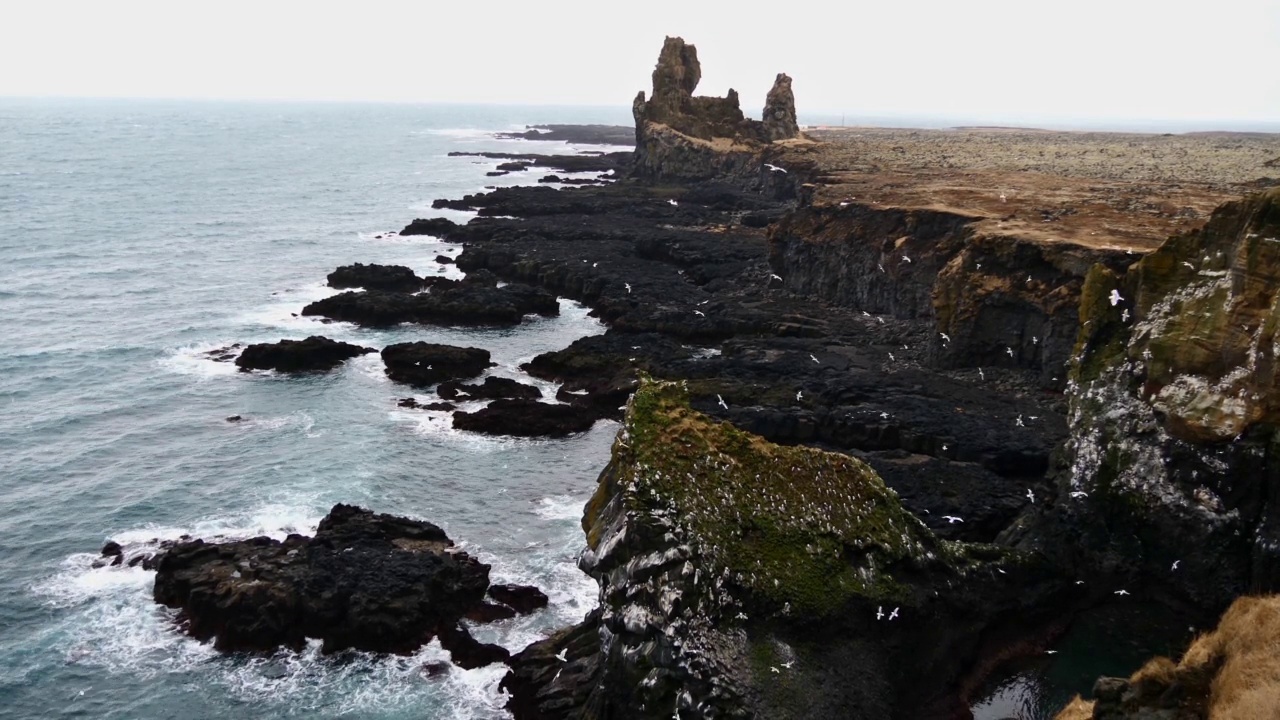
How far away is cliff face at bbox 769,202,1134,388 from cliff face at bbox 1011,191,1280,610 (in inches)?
499

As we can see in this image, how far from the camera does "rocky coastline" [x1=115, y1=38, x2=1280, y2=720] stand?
23.0 m

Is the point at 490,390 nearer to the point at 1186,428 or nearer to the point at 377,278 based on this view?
the point at 377,278

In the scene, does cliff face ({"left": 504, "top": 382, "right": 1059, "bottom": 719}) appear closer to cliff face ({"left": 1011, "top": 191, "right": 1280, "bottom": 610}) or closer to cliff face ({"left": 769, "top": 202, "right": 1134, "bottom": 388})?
cliff face ({"left": 1011, "top": 191, "right": 1280, "bottom": 610})

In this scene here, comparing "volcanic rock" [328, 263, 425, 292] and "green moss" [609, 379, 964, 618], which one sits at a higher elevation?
"green moss" [609, 379, 964, 618]

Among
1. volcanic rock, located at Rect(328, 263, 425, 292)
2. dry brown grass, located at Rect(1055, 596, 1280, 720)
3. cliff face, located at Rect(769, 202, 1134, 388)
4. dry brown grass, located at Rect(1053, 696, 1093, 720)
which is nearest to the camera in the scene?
dry brown grass, located at Rect(1055, 596, 1280, 720)

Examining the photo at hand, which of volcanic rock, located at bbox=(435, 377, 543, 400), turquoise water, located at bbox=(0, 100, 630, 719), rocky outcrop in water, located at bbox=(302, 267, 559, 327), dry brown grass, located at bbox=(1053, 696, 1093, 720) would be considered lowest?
turquoise water, located at bbox=(0, 100, 630, 719)

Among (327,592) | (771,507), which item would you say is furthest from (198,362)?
(771,507)

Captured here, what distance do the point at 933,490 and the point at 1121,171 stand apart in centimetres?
6255

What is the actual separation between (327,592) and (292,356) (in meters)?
28.6

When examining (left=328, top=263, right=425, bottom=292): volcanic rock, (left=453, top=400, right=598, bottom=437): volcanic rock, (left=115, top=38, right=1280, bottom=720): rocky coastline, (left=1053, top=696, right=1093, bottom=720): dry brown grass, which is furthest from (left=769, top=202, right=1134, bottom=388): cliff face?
(left=328, top=263, right=425, bottom=292): volcanic rock

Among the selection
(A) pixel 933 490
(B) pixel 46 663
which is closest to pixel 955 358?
(A) pixel 933 490

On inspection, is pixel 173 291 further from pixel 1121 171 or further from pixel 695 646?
pixel 1121 171

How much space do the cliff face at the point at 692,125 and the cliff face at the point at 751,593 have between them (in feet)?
341

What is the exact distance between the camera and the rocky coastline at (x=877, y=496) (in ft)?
75.4
